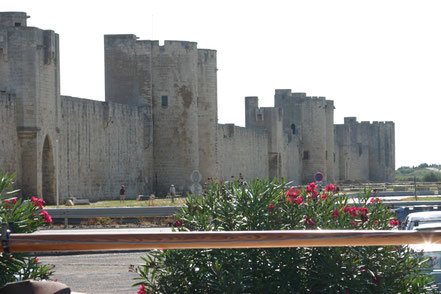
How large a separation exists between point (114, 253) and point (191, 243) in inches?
516

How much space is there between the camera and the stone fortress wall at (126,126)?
2820 cm

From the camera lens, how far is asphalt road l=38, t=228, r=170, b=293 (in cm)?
1200

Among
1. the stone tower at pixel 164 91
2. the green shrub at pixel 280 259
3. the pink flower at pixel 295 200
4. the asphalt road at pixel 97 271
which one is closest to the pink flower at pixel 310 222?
the green shrub at pixel 280 259

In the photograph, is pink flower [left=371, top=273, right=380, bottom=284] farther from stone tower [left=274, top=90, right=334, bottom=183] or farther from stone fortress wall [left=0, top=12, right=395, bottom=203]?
Answer: stone tower [left=274, top=90, right=334, bottom=183]

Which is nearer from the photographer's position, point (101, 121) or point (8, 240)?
point (8, 240)

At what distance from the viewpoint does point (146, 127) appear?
1537 inches

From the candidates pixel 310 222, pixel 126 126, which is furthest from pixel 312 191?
pixel 126 126

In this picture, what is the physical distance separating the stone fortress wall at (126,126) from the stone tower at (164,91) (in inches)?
1.7

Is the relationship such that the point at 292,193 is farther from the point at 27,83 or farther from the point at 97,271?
the point at 27,83

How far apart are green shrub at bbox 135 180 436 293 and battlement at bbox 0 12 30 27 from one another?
2350 centimetres

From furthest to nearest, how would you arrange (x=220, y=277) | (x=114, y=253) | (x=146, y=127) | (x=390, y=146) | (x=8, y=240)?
(x=390, y=146)
(x=146, y=127)
(x=114, y=253)
(x=220, y=277)
(x=8, y=240)

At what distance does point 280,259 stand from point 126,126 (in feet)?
104

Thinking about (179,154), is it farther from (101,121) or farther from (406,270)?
(406,270)

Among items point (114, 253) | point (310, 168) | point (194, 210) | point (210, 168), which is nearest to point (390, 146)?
point (310, 168)
